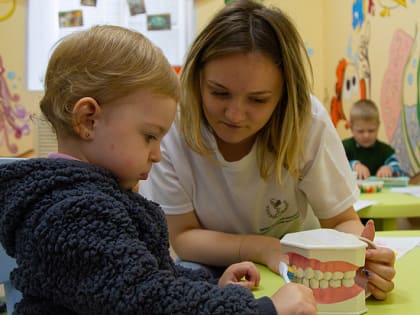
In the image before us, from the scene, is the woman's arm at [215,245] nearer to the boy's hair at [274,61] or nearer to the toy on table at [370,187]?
the boy's hair at [274,61]

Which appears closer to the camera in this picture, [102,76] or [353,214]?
[102,76]

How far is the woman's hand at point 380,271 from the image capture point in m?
0.68

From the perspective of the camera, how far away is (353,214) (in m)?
1.12

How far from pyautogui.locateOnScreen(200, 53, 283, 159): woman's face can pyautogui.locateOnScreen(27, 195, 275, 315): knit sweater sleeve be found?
1.61 feet

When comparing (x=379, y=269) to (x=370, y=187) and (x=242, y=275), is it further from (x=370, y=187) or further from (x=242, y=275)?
(x=370, y=187)

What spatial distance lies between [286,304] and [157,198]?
617mm

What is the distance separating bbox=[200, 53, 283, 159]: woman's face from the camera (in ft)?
3.10

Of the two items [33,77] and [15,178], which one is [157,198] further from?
[33,77]

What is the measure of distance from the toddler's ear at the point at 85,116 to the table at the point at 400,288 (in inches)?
14.0

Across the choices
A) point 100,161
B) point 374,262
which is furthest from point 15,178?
point 374,262

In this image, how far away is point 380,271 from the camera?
27.6 inches

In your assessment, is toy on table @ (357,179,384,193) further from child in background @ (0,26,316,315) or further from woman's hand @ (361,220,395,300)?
child in background @ (0,26,316,315)

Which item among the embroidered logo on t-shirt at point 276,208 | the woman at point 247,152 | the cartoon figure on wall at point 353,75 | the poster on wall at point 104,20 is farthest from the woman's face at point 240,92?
the poster on wall at point 104,20

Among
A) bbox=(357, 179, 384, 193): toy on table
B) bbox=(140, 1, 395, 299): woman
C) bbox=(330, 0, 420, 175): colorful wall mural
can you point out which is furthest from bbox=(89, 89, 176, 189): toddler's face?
bbox=(330, 0, 420, 175): colorful wall mural
